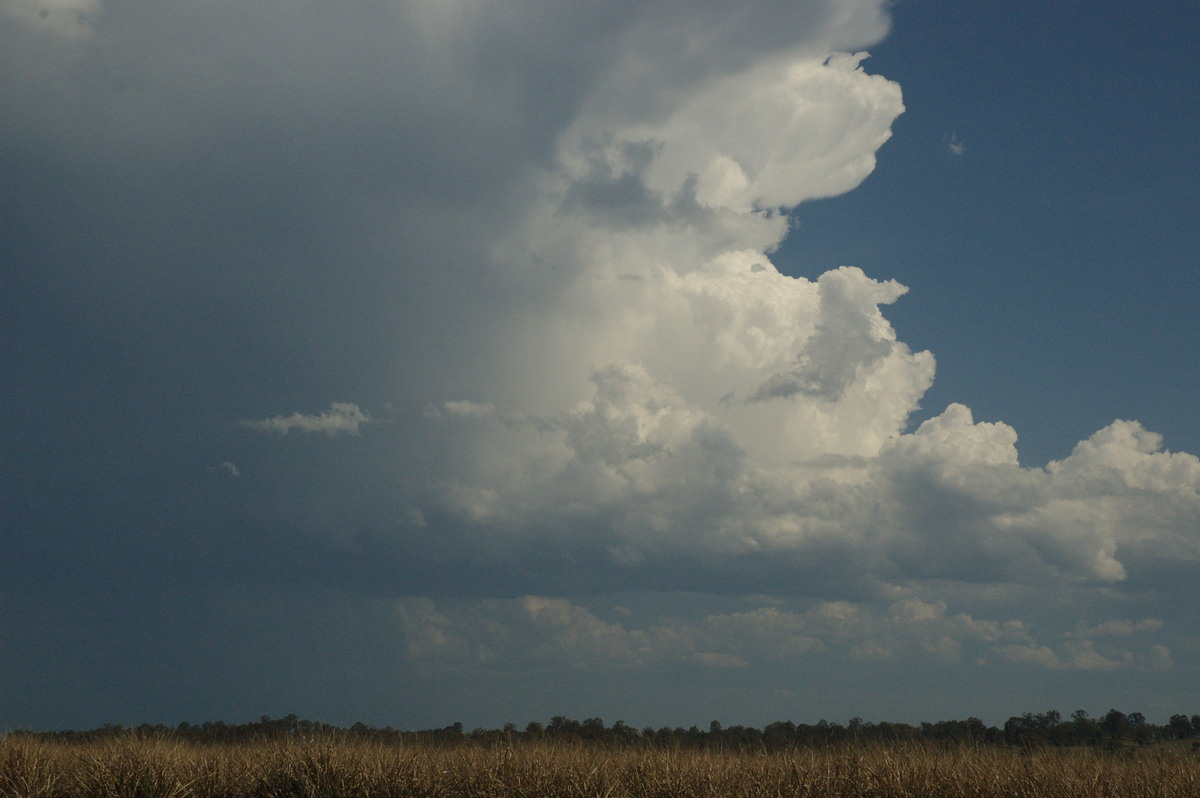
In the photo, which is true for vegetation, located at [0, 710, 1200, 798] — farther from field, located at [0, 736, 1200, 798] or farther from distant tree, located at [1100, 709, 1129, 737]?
distant tree, located at [1100, 709, 1129, 737]

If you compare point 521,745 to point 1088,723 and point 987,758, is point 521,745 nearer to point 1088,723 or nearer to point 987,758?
point 987,758

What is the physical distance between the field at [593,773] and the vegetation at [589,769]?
0.05 metres

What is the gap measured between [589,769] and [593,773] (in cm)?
116

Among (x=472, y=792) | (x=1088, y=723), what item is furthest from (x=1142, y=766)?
(x=1088, y=723)

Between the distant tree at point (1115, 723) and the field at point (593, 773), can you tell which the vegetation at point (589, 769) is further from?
the distant tree at point (1115, 723)

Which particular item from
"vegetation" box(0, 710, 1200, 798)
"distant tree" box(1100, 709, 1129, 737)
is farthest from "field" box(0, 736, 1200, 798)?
"distant tree" box(1100, 709, 1129, 737)

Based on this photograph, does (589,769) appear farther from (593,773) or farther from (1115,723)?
(1115,723)

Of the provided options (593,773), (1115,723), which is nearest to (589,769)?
(593,773)

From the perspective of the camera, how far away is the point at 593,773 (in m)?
29.8

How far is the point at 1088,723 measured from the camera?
7831 centimetres

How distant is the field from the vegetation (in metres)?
0.05

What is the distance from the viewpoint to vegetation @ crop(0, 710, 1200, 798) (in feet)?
90.2

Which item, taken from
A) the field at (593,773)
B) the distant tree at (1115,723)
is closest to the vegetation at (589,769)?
the field at (593,773)

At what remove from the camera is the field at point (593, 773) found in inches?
1074
